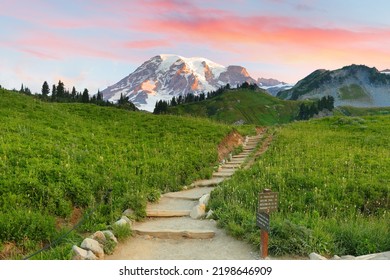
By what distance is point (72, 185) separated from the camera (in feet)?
43.4

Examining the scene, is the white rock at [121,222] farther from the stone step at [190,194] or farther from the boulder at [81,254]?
the stone step at [190,194]

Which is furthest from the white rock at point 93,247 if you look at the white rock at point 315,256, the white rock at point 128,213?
the white rock at point 315,256

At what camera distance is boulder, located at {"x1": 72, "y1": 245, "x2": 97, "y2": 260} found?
27.3 ft

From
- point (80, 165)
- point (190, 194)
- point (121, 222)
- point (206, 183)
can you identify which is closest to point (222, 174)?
point (206, 183)

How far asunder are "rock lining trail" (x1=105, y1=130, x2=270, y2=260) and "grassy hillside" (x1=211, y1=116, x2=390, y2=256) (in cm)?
47

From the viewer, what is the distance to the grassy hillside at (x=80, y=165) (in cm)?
1123

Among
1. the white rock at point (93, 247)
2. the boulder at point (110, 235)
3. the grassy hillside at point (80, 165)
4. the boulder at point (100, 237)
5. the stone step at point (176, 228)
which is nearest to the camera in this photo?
the white rock at point (93, 247)

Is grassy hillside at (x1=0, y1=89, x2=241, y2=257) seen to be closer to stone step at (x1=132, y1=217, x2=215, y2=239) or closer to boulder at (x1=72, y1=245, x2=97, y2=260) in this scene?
stone step at (x1=132, y1=217, x2=215, y2=239)

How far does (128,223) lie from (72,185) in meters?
3.45

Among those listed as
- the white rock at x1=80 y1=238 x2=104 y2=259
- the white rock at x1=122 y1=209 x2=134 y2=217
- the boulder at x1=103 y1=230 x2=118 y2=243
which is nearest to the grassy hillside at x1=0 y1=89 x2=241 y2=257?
the white rock at x1=122 y1=209 x2=134 y2=217

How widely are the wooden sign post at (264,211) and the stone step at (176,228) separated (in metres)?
2.26

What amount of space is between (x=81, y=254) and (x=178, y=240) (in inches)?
117
